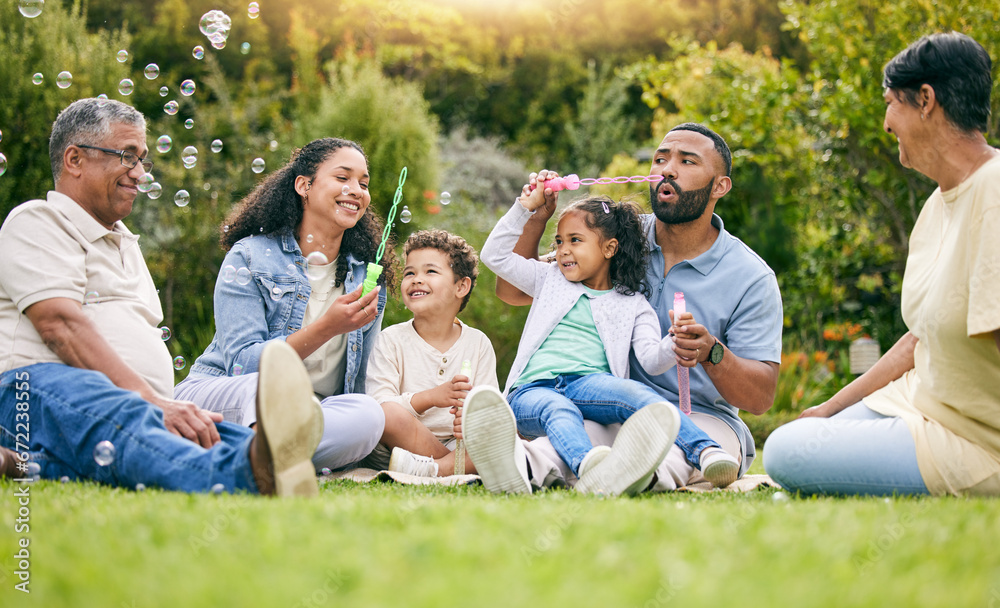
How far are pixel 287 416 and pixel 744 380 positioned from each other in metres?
1.97

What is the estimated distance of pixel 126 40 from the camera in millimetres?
8797

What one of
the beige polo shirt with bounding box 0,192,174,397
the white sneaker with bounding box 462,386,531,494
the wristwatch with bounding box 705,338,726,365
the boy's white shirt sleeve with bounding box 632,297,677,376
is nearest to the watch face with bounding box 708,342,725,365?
the wristwatch with bounding box 705,338,726,365

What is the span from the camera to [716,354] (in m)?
3.13

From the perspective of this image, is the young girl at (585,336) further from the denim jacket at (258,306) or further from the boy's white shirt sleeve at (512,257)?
the denim jacket at (258,306)

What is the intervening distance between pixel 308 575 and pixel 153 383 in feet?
5.63

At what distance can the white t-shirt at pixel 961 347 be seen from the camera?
2.28m

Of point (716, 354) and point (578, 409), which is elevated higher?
point (716, 354)

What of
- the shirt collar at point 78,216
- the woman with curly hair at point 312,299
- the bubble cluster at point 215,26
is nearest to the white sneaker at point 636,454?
the woman with curly hair at point 312,299

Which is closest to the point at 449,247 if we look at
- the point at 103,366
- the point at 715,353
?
the point at 715,353

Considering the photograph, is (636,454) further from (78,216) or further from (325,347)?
(78,216)

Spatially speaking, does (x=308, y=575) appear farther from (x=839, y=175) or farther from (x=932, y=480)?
(x=839, y=175)

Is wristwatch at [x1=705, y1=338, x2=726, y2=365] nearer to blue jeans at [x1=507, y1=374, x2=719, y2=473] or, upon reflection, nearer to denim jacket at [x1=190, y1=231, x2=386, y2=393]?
blue jeans at [x1=507, y1=374, x2=719, y2=473]

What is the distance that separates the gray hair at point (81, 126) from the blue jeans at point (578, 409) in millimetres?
1824

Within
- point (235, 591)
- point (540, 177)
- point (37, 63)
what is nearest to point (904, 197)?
point (540, 177)
